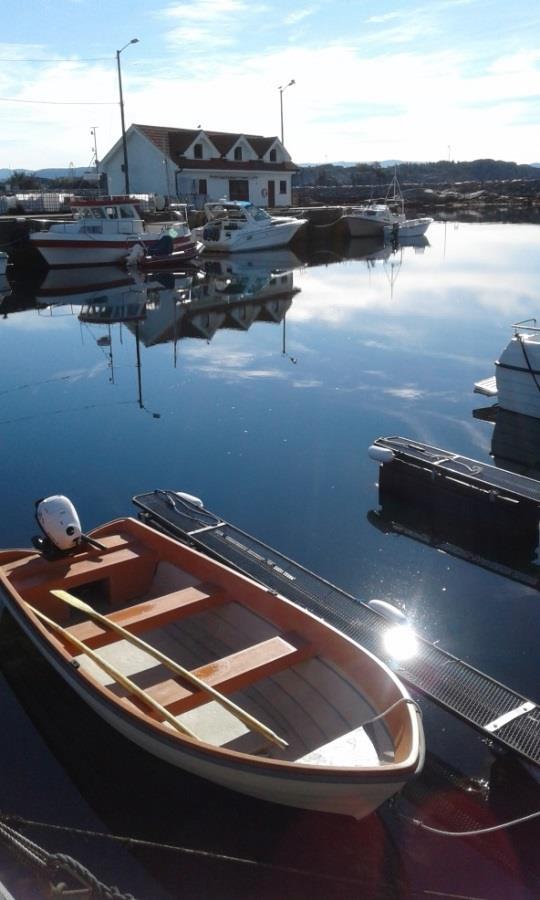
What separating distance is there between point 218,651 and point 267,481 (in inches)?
188

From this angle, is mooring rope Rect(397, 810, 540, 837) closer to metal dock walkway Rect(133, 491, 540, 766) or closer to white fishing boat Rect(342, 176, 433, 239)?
metal dock walkway Rect(133, 491, 540, 766)

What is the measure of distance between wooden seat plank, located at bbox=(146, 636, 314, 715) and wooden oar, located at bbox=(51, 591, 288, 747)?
7 cm

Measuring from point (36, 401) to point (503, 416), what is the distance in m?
9.17

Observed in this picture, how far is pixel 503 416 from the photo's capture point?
578 inches

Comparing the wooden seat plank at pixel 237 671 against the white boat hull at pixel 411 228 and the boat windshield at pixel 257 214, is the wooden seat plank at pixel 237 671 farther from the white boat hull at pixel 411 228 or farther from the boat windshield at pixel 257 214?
the white boat hull at pixel 411 228

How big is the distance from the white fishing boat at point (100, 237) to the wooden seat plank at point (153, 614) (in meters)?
30.4

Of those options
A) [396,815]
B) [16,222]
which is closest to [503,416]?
[396,815]

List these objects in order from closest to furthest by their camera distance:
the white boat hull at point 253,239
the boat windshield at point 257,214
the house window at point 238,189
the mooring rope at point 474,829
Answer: the mooring rope at point 474,829, the white boat hull at point 253,239, the boat windshield at point 257,214, the house window at point 238,189

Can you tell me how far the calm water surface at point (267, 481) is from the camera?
521 cm

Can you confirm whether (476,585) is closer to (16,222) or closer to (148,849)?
(148,849)

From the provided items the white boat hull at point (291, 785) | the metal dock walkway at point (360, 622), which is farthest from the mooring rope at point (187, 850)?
the metal dock walkway at point (360, 622)

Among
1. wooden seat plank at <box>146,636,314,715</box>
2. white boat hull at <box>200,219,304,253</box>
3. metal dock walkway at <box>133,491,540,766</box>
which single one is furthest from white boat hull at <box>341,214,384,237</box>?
wooden seat plank at <box>146,636,314,715</box>

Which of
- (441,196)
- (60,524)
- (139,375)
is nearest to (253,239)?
(139,375)

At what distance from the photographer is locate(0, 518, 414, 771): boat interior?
5.48 metres
